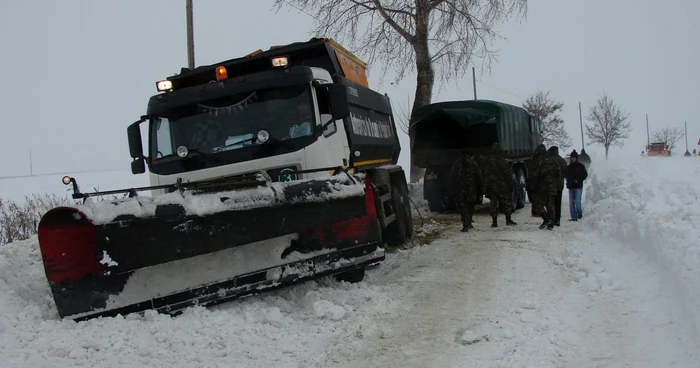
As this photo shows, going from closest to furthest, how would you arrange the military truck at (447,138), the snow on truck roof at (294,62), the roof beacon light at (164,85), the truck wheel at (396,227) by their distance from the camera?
the roof beacon light at (164,85) → the snow on truck roof at (294,62) → the truck wheel at (396,227) → the military truck at (447,138)

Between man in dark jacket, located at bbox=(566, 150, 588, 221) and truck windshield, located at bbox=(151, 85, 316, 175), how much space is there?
6.90 m

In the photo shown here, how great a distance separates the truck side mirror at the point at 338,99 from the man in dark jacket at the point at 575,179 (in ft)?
21.4

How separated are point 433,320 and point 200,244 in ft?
7.47

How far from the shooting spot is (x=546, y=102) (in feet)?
154

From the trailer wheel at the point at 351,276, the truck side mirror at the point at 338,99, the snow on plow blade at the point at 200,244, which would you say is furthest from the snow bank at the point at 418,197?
the snow on plow blade at the point at 200,244

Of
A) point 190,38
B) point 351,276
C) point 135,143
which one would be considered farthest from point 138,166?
point 190,38

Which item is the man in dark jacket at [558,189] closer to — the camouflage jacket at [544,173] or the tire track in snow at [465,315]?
the camouflage jacket at [544,173]

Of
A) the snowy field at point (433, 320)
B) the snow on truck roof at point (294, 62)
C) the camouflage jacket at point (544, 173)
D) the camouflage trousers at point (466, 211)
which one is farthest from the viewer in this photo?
the camouflage trousers at point (466, 211)

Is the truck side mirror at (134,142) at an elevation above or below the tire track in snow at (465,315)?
above

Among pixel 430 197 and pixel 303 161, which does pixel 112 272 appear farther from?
pixel 430 197

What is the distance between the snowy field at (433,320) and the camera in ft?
13.3

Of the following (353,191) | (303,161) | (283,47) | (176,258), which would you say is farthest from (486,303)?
(283,47)

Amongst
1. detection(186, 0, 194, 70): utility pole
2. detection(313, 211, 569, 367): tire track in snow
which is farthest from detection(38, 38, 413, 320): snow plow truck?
detection(186, 0, 194, 70): utility pole

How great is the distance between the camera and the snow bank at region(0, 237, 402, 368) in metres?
4.07
